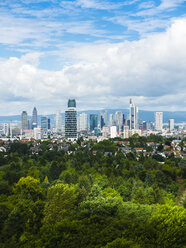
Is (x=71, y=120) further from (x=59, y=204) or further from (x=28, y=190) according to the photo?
(x=59, y=204)

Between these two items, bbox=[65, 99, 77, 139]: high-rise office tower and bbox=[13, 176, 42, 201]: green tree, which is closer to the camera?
bbox=[13, 176, 42, 201]: green tree

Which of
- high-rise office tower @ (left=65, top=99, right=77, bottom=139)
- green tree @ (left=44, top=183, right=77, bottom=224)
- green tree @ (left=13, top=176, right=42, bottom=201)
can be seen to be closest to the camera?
green tree @ (left=44, top=183, right=77, bottom=224)

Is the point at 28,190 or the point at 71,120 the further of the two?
the point at 71,120

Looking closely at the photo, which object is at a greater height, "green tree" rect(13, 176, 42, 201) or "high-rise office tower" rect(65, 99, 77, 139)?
"high-rise office tower" rect(65, 99, 77, 139)

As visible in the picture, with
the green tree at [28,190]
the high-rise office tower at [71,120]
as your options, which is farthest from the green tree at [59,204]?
the high-rise office tower at [71,120]

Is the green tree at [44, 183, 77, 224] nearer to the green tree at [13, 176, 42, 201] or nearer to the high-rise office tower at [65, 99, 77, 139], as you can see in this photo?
the green tree at [13, 176, 42, 201]

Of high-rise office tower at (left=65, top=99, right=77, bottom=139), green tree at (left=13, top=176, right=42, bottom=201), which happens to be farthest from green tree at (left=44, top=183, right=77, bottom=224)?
high-rise office tower at (left=65, top=99, right=77, bottom=139)

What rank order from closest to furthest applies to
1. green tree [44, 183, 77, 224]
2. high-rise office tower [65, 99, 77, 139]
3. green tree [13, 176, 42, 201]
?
1. green tree [44, 183, 77, 224]
2. green tree [13, 176, 42, 201]
3. high-rise office tower [65, 99, 77, 139]

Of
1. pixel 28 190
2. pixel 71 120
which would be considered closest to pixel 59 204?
pixel 28 190
